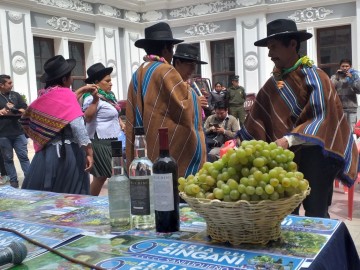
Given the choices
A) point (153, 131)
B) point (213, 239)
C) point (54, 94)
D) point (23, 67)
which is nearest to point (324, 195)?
point (153, 131)

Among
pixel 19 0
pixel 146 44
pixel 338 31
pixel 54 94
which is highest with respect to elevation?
pixel 19 0

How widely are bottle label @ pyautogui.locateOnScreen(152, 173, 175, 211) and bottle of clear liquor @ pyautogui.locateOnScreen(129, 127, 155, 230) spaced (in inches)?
2.5

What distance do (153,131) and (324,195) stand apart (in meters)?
0.99

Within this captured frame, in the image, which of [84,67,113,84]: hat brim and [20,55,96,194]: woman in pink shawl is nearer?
[20,55,96,194]: woman in pink shawl

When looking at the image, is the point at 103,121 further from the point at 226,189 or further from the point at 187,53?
the point at 226,189

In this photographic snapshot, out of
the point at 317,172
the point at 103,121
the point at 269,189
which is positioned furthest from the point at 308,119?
the point at 103,121

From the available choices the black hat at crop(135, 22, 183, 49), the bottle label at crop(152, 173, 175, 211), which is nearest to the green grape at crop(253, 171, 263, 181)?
the bottle label at crop(152, 173, 175, 211)

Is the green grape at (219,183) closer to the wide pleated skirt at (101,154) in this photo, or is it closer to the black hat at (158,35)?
the black hat at (158,35)

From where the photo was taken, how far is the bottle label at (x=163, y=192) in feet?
4.34

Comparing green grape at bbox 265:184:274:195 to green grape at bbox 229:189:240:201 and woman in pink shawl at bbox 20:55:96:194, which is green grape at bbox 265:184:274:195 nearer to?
green grape at bbox 229:189:240:201

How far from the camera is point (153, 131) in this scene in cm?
253

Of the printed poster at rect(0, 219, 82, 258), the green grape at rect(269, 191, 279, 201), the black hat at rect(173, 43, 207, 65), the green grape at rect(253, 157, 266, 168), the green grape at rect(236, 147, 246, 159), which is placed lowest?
the printed poster at rect(0, 219, 82, 258)

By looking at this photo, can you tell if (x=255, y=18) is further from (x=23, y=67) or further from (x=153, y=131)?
(x=153, y=131)

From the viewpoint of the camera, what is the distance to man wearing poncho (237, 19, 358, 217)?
217 cm
